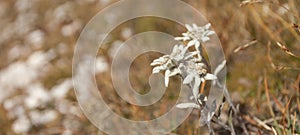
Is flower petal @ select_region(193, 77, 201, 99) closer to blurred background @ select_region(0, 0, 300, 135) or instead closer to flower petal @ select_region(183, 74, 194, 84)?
flower petal @ select_region(183, 74, 194, 84)

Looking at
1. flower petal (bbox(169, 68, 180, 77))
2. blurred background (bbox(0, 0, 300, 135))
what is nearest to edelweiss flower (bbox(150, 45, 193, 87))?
flower petal (bbox(169, 68, 180, 77))

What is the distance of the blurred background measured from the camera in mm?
1788

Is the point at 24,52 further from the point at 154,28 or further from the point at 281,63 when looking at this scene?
the point at 281,63

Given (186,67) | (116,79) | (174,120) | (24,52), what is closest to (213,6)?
(116,79)

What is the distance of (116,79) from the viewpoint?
240cm

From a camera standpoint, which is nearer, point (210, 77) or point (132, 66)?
point (210, 77)

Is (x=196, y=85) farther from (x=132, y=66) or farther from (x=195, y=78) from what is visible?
(x=132, y=66)

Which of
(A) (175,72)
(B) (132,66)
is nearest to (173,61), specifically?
(A) (175,72)

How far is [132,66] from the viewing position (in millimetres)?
2631

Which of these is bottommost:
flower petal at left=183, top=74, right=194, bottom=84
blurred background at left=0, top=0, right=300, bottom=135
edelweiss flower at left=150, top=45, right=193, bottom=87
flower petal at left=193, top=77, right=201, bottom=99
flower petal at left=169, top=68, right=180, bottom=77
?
flower petal at left=193, top=77, right=201, bottom=99

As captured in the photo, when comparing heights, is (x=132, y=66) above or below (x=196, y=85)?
above

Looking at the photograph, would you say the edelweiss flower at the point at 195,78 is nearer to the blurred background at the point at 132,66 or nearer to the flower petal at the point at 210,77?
the flower petal at the point at 210,77

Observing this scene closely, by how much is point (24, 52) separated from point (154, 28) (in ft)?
3.94

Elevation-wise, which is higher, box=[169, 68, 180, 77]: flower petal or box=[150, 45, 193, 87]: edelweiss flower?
box=[150, 45, 193, 87]: edelweiss flower
